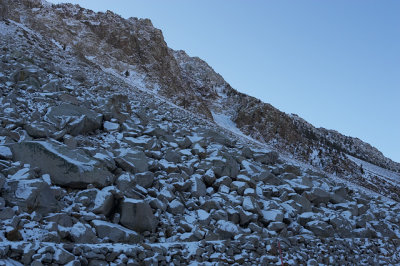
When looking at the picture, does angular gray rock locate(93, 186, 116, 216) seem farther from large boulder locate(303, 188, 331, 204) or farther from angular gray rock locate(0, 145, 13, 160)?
large boulder locate(303, 188, 331, 204)

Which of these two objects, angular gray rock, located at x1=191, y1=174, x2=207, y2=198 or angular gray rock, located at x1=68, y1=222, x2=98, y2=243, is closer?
angular gray rock, located at x1=68, y1=222, x2=98, y2=243

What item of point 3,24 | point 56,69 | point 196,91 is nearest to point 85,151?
point 56,69

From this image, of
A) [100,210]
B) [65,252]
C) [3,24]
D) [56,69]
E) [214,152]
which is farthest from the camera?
[3,24]

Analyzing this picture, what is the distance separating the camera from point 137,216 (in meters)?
7.12

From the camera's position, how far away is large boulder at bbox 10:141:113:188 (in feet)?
24.1

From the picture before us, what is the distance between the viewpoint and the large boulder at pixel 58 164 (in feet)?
24.1

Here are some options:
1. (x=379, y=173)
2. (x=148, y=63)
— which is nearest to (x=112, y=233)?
(x=148, y=63)

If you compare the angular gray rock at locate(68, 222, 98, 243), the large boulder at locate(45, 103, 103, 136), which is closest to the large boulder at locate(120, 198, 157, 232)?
the angular gray rock at locate(68, 222, 98, 243)

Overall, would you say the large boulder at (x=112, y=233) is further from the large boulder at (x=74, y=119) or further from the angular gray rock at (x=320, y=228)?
the angular gray rock at (x=320, y=228)

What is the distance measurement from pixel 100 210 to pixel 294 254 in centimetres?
562

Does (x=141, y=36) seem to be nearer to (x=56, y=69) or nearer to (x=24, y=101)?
(x=56, y=69)

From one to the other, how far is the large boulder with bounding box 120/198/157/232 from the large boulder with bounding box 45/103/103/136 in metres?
4.70

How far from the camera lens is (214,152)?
12.5 meters

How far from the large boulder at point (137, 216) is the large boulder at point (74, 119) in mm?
4702
